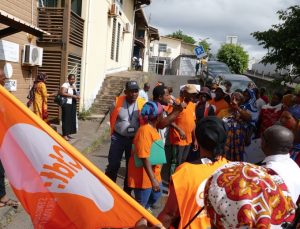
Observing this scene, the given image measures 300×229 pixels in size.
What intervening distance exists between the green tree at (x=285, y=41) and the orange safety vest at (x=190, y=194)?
30.5 feet

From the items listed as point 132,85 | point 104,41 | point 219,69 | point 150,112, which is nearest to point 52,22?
point 104,41

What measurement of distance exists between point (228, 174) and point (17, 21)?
6.83 m

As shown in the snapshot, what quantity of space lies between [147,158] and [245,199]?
255 cm

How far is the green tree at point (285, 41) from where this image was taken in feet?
35.6

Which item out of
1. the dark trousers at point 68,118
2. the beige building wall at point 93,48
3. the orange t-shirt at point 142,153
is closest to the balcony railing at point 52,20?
the beige building wall at point 93,48

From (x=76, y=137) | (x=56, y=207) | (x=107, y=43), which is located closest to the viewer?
(x=56, y=207)

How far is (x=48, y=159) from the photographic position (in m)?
2.54

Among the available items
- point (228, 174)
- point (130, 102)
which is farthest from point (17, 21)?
point (228, 174)

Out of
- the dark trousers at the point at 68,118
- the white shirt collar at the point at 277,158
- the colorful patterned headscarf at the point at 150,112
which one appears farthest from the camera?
the dark trousers at the point at 68,118

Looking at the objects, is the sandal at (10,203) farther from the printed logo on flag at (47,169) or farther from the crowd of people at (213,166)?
the printed logo on flag at (47,169)

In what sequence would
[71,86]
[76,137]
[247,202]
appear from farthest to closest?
[76,137] → [71,86] → [247,202]

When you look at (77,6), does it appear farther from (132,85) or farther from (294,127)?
(294,127)

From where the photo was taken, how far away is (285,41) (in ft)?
36.1

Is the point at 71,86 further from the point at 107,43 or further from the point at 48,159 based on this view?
the point at 107,43
